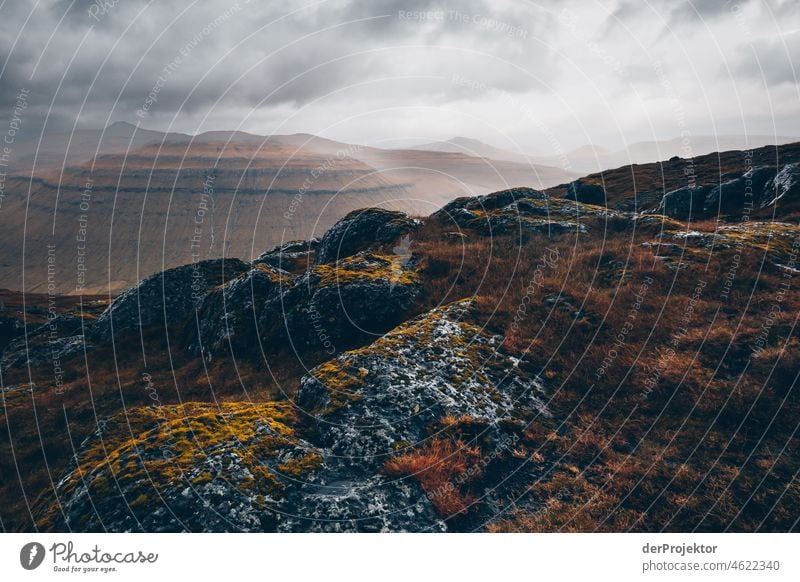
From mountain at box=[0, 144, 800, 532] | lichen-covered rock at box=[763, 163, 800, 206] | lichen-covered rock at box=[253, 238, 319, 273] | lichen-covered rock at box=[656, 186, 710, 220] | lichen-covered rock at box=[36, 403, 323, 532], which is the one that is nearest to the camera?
lichen-covered rock at box=[36, 403, 323, 532]

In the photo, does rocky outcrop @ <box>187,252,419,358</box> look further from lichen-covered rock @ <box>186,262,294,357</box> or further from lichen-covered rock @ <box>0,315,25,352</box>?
lichen-covered rock @ <box>0,315,25,352</box>

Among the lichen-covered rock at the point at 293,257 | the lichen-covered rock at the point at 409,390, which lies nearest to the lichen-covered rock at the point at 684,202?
the lichen-covered rock at the point at 409,390

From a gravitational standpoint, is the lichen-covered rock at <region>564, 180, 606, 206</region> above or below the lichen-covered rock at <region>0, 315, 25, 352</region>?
above

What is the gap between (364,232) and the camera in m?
30.4

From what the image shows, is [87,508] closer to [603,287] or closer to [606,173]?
[603,287]

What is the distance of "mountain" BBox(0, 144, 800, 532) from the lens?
30.3ft

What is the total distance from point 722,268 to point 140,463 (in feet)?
76.8

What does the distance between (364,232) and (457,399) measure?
2031 centimetres

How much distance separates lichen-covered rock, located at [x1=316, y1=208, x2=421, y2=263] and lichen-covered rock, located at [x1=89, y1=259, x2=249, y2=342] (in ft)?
26.7

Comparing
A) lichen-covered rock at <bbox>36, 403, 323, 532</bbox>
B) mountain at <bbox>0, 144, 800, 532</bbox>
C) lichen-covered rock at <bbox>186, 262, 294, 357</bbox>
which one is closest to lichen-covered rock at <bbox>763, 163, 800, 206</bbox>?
mountain at <bbox>0, 144, 800, 532</bbox>

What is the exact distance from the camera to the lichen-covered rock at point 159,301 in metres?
29.0

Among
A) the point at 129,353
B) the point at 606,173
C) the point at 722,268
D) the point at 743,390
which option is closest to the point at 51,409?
the point at 129,353

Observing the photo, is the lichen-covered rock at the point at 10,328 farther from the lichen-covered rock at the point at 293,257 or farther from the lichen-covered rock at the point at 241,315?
the lichen-covered rock at the point at 241,315

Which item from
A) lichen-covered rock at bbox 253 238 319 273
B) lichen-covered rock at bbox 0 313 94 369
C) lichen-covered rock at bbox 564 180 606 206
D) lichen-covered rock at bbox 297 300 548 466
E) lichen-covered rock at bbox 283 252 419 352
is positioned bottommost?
lichen-covered rock at bbox 0 313 94 369
